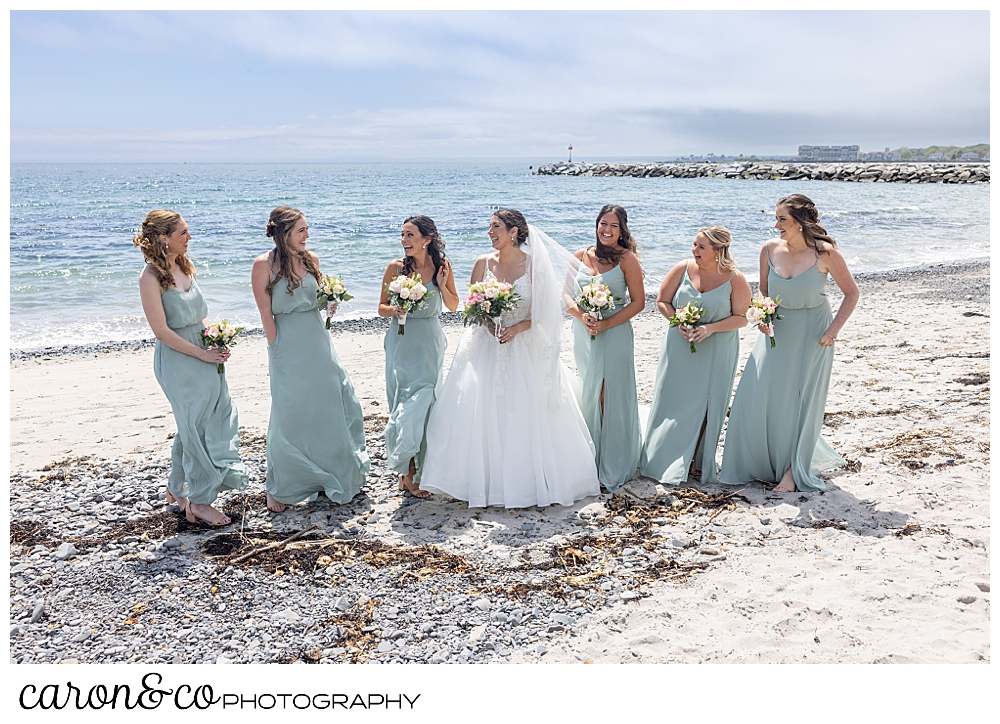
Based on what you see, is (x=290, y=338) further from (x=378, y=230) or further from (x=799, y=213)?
(x=378, y=230)

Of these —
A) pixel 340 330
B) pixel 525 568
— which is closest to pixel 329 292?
pixel 525 568

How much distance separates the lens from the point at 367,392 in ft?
30.7

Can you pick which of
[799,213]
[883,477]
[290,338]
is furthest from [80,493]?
[883,477]

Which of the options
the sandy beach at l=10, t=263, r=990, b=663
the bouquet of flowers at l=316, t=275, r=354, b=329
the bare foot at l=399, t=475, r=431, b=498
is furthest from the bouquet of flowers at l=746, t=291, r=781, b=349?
the bouquet of flowers at l=316, t=275, r=354, b=329

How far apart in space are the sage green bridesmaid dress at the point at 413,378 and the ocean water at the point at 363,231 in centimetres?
867

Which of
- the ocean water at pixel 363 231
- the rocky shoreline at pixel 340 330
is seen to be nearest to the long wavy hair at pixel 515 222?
the rocky shoreline at pixel 340 330

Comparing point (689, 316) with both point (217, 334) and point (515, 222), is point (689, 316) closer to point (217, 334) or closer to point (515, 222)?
point (515, 222)

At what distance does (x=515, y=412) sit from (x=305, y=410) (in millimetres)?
1718

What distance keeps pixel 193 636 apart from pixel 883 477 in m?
5.40

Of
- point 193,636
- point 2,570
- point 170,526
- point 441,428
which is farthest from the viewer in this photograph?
point 441,428

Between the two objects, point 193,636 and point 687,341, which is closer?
point 193,636

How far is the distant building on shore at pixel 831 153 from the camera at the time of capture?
139m

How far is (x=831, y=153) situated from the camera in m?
144

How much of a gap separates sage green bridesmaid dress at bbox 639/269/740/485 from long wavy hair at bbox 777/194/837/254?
84 cm
